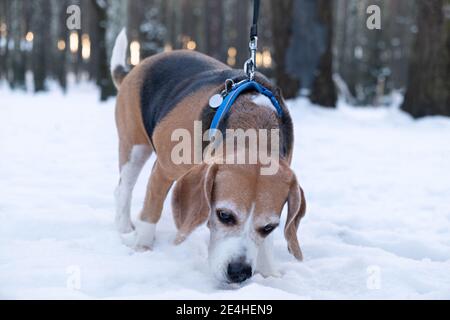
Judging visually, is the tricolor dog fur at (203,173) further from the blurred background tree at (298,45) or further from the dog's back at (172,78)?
the blurred background tree at (298,45)

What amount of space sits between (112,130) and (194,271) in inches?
276

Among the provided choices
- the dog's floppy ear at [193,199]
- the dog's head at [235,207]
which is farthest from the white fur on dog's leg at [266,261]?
the dog's floppy ear at [193,199]

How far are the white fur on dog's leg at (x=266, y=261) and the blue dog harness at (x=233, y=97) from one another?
2.67 ft

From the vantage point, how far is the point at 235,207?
280 centimetres

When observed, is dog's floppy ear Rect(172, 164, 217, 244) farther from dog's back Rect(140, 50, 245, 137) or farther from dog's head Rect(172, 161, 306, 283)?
dog's back Rect(140, 50, 245, 137)

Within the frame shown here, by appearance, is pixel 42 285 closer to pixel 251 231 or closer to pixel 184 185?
pixel 184 185

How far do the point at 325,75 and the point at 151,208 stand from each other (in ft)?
27.2

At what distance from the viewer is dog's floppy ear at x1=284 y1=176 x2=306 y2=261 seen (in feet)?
9.95

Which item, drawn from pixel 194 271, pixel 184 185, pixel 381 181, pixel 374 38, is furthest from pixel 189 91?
pixel 374 38

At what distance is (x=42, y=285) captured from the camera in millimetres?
2869

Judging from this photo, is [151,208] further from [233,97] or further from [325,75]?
[325,75]

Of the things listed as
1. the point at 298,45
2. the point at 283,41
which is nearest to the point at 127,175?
the point at 298,45

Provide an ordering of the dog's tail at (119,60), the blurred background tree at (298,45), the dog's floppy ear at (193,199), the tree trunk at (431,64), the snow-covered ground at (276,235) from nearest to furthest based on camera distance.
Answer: the dog's floppy ear at (193,199), the snow-covered ground at (276,235), the dog's tail at (119,60), the tree trunk at (431,64), the blurred background tree at (298,45)

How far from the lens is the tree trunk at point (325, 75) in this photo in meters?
11.5
